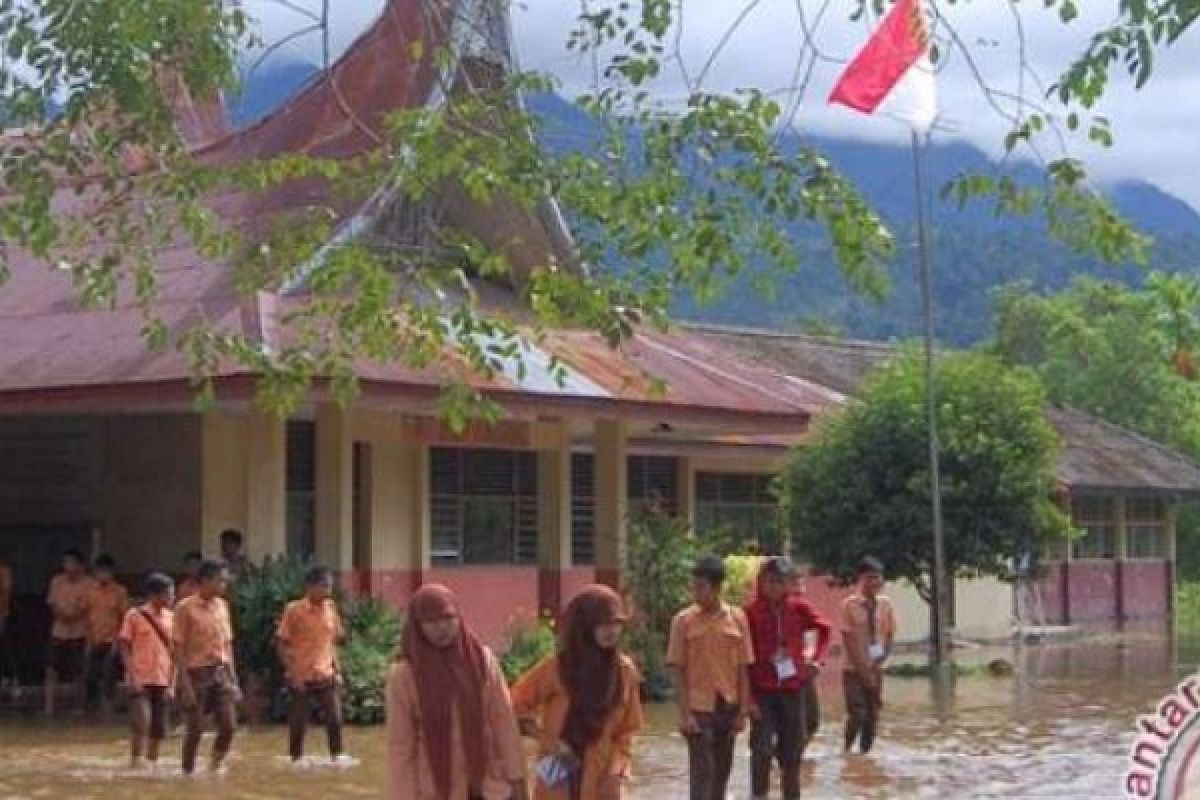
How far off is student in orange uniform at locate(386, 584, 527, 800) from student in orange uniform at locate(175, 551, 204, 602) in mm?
8310

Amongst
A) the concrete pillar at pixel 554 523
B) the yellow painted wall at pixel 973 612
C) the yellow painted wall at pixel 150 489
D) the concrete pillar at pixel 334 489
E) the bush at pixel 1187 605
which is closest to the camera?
the concrete pillar at pixel 334 489

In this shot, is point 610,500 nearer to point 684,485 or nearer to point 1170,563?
point 684,485

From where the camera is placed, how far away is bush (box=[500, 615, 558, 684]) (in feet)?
68.9

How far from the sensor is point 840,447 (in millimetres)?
28750

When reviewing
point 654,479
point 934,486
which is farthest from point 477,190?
point 654,479

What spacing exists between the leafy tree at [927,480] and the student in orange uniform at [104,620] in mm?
10392

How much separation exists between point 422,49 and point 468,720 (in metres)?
2.90

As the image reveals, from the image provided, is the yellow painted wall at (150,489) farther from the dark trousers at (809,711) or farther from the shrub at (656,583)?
the dark trousers at (809,711)

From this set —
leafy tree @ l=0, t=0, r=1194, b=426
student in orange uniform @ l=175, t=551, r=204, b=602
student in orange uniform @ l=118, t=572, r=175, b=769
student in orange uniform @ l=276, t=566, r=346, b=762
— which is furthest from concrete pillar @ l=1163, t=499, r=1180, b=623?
leafy tree @ l=0, t=0, r=1194, b=426

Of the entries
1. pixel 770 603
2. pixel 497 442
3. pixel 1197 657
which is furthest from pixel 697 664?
pixel 1197 657

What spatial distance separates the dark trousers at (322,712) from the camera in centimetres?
1617

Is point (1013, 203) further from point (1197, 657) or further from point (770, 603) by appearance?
point (1197, 657)

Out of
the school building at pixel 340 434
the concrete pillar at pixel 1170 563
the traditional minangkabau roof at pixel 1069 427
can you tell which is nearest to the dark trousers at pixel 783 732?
the school building at pixel 340 434

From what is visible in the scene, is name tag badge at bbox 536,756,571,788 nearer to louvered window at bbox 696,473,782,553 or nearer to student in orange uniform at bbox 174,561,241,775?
student in orange uniform at bbox 174,561,241,775
